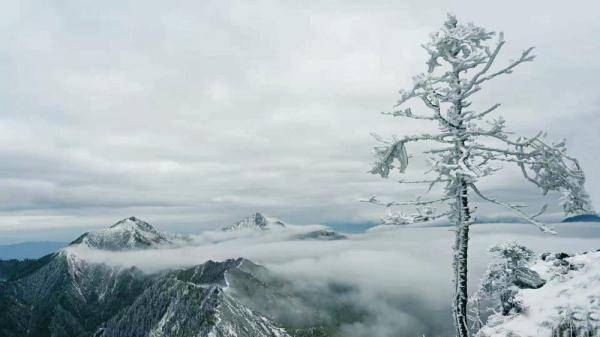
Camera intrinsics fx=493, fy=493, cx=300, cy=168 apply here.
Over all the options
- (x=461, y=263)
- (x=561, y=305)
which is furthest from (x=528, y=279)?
(x=461, y=263)

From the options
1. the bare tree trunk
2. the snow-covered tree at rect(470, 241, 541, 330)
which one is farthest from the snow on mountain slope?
the bare tree trunk

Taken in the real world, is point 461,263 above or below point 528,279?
above

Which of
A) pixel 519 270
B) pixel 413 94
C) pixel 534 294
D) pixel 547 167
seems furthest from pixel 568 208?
pixel 519 270

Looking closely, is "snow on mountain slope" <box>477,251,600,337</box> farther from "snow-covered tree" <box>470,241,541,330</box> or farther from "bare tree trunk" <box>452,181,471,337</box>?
"bare tree trunk" <box>452,181,471,337</box>

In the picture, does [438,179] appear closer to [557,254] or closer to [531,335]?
[531,335]

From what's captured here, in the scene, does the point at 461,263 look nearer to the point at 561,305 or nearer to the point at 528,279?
the point at 561,305

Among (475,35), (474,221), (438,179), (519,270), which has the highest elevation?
(475,35)

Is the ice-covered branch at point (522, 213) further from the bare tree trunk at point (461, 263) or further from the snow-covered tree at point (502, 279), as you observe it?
the snow-covered tree at point (502, 279)
